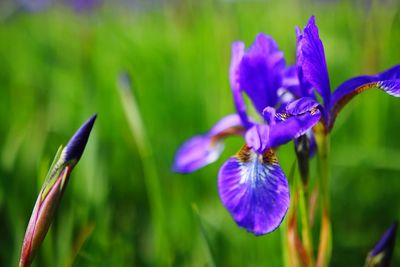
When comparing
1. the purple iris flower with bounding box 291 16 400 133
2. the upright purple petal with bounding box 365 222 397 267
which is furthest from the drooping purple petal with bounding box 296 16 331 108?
the upright purple petal with bounding box 365 222 397 267

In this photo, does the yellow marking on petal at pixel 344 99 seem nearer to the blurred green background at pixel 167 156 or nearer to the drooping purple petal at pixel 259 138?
the drooping purple petal at pixel 259 138

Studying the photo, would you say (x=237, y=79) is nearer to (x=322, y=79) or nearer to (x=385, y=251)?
(x=322, y=79)

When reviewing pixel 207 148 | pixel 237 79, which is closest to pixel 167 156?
pixel 207 148

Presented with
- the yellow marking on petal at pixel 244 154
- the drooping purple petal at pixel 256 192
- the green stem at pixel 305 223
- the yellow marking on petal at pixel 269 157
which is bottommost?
the green stem at pixel 305 223

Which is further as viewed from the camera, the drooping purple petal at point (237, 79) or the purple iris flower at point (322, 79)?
the drooping purple petal at point (237, 79)

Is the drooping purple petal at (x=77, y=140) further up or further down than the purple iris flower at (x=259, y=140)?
further up

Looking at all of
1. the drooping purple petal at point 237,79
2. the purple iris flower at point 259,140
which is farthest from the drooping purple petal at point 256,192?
the drooping purple petal at point 237,79

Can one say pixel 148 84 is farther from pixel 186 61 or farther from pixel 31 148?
pixel 31 148
